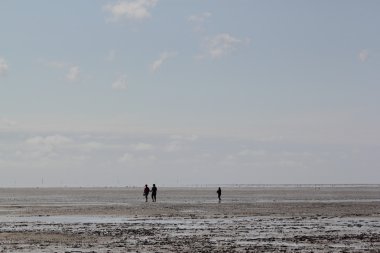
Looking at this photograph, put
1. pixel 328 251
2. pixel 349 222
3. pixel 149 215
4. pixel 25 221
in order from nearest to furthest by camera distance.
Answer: pixel 328 251
pixel 349 222
pixel 25 221
pixel 149 215

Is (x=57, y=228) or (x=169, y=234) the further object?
(x=57, y=228)

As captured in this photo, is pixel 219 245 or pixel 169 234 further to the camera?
pixel 169 234

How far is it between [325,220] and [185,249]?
57.7ft

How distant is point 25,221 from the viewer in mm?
43094

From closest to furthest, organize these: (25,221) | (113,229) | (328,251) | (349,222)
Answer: (328,251) → (113,229) → (349,222) → (25,221)

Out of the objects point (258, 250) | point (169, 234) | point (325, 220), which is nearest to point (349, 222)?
point (325, 220)

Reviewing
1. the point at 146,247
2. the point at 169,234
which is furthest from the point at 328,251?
the point at 169,234

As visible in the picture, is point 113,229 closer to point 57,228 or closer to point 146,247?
point 57,228

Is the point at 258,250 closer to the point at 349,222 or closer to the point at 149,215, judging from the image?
the point at 349,222

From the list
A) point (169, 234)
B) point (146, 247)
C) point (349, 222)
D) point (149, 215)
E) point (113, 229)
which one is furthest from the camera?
point (149, 215)

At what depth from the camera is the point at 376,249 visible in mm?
25859

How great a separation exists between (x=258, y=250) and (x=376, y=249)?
453cm

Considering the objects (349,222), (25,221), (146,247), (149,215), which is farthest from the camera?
(149,215)

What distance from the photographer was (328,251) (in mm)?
25484
